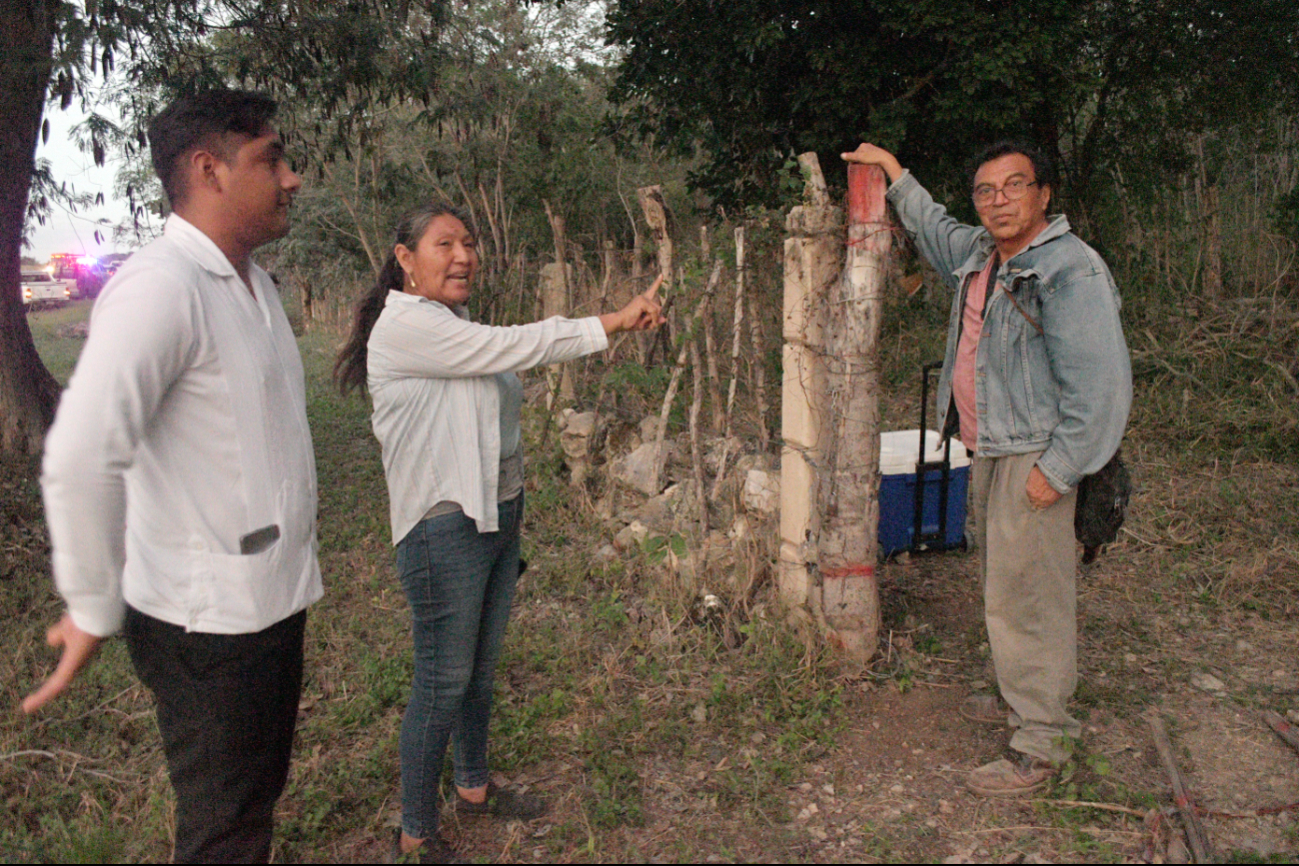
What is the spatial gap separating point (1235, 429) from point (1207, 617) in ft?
8.74

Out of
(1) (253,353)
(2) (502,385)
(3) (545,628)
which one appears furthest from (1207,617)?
(1) (253,353)

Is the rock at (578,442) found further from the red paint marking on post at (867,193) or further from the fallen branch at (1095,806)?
the fallen branch at (1095,806)

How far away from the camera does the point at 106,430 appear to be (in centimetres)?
168

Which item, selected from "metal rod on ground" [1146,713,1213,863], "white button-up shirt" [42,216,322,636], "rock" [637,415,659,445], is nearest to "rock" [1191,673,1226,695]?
"metal rod on ground" [1146,713,1213,863]

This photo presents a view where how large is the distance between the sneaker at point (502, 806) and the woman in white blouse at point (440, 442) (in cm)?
36

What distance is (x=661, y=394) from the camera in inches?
266

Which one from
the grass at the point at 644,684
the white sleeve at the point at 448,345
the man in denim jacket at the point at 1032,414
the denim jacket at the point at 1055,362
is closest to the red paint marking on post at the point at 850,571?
the grass at the point at 644,684

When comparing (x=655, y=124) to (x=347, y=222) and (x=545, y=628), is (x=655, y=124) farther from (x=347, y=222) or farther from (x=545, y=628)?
(x=347, y=222)

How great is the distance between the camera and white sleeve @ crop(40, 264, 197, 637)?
1.66m

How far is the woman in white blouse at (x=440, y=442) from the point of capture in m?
2.51

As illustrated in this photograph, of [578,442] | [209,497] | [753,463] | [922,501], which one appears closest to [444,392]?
[209,497]

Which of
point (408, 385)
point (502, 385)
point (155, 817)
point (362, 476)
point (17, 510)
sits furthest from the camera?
point (362, 476)

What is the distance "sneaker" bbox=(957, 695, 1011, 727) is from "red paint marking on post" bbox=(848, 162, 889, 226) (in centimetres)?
191

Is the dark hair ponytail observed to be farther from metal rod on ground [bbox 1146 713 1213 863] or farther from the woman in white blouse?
metal rod on ground [bbox 1146 713 1213 863]
